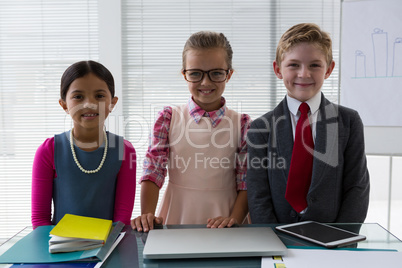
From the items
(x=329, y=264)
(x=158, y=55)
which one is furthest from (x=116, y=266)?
(x=158, y=55)

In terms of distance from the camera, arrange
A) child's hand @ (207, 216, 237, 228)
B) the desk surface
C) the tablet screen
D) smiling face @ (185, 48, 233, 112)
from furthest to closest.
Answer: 1. smiling face @ (185, 48, 233, 112)
2. child's hand @ (207, 216, 237, 228)
3. the tablet screen
4. the desk surface

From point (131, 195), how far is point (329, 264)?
72 centimetres

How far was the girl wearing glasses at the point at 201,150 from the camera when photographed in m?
1.28

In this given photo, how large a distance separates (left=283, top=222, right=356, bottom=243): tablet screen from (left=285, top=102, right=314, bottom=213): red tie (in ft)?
0.69

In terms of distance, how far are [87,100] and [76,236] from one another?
558mm

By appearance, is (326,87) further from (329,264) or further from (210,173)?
(329,264)

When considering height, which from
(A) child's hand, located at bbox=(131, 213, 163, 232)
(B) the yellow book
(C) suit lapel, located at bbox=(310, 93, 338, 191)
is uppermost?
(C) suit lapel, located at bbox=(310, 93, 338, 191)

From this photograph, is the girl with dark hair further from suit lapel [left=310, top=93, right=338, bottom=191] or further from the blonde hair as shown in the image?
suit lapel [left=310, top=93, right=338, bottom=191]

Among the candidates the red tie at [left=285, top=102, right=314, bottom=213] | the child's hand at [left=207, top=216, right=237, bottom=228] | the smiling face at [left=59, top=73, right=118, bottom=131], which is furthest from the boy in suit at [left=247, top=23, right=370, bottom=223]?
the smiling face at [left=59, top=73, right=118, bottom=131]

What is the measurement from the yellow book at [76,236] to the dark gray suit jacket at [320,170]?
0.57m

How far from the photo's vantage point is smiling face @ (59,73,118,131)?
114 cm

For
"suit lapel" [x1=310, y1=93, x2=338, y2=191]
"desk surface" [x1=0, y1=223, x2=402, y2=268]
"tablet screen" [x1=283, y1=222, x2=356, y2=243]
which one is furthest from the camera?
"suit lapel" [x1=310, y1=93, x2=338, y2=191]

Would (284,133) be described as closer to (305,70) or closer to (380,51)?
(305,70)

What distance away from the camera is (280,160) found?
115cm
